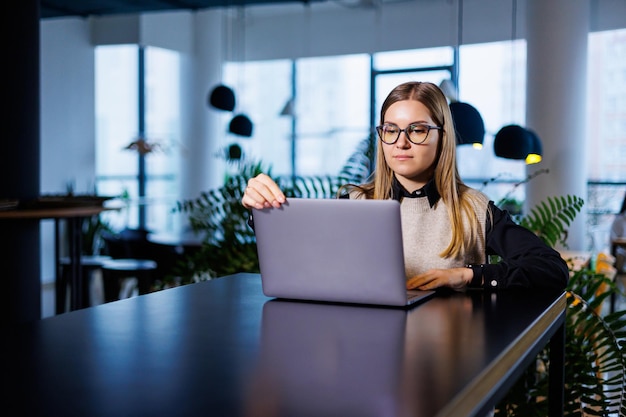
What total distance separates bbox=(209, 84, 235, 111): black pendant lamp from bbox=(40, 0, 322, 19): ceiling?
3.13ft

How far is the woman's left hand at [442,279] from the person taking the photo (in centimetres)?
183

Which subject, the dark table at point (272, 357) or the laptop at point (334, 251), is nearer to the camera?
the dark table at point (272, 357)

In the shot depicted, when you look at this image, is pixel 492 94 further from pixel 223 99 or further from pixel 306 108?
pixel 223 99

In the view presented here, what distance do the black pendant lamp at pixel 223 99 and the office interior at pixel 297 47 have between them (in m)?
1.68

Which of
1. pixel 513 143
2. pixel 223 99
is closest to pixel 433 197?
pixel 513 143

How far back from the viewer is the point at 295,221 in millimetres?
1678

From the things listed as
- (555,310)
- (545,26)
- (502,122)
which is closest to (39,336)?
(555,310)

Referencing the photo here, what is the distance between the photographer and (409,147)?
216 cm

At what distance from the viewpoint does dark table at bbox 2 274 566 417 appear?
933 millimetres

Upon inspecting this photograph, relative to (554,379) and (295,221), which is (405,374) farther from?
(554,379)

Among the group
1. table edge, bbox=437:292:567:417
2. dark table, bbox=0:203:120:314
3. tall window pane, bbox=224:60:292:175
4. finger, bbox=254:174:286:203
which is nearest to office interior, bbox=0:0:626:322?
tall window pane, bbox=224:60:292:175

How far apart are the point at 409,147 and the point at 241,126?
6565 millimetres

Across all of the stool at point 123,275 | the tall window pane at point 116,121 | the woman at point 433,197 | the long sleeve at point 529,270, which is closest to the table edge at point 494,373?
the long sleeve at point 529,270

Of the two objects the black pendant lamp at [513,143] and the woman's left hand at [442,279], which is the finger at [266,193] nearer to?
the woman's left hand at [442,279]
